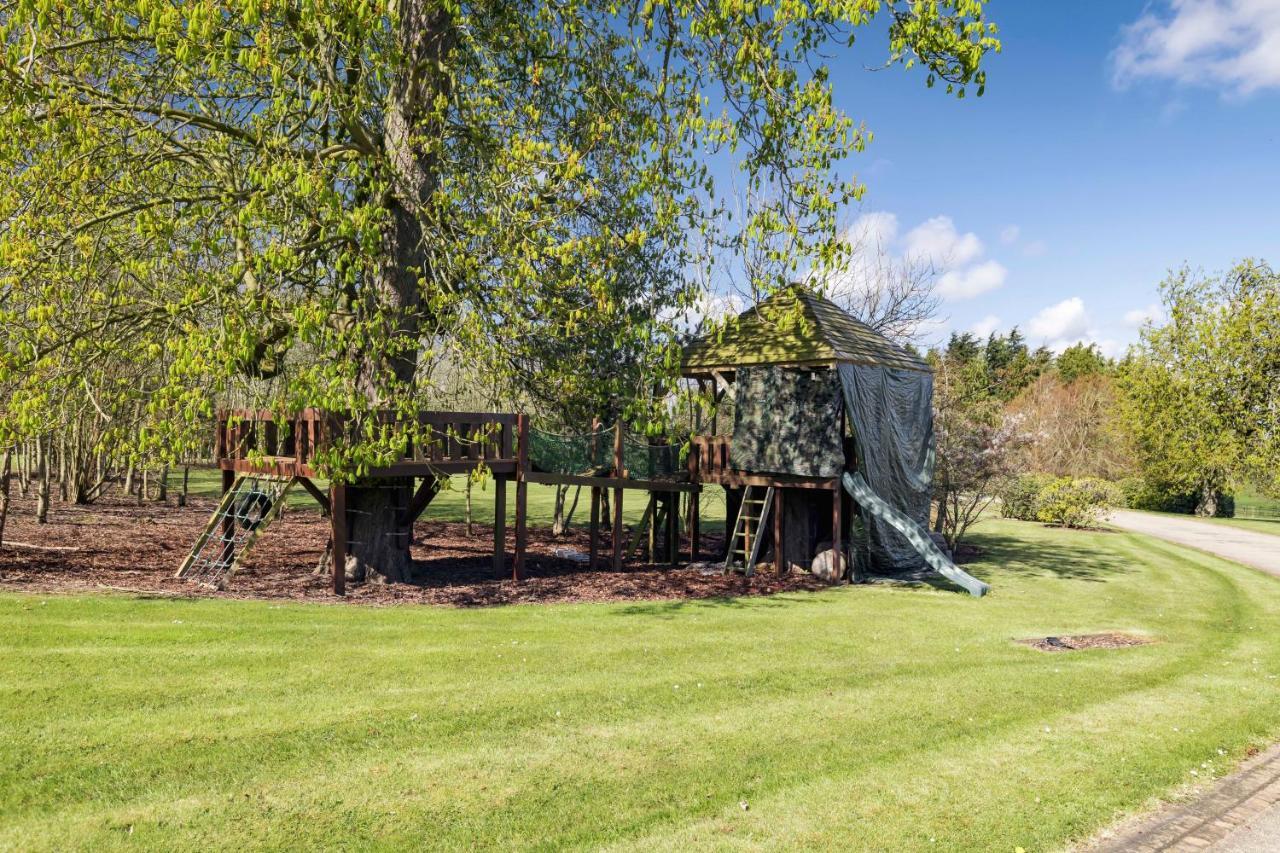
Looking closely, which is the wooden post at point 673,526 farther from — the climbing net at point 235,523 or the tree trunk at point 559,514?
the climbing net at point 235,523

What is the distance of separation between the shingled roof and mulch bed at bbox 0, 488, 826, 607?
168 inches

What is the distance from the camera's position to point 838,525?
16.5 m

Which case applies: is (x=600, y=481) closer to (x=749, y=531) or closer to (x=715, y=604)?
(x=749, y=531)

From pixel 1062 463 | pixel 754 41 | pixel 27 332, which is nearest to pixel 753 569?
pixel 754 41

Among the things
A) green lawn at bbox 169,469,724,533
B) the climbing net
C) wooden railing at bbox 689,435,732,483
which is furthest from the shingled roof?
the climbing net

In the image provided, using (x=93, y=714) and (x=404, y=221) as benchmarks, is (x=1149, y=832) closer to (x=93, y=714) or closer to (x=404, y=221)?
(x=93, y=714)

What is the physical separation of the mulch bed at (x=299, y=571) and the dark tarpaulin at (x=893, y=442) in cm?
227

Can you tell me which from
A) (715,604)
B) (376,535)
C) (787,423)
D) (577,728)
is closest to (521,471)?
(376,535)

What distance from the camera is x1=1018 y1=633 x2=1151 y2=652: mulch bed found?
10727 mm

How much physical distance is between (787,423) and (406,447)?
27.1 feet

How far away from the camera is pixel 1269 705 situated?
27.6 ft

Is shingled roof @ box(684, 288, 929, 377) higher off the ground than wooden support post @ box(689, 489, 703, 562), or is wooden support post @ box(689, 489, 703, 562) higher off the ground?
shingled roof @ box(684, 288, 929, 377)

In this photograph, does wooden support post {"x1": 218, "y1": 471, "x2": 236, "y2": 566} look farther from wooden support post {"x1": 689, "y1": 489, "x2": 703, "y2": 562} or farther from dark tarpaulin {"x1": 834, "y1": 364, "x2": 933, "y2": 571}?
dark tarpaulin {"x1": 834, "y1": 364, "x2": 933, "y2": 571}

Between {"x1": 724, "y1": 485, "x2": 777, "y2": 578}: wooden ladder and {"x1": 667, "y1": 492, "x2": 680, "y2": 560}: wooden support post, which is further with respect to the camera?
{"x1": 667, "y1": 492, "x2": 680, "y2": 560}: wooden support post
